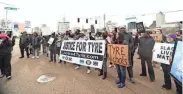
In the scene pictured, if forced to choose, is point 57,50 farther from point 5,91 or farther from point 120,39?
point 120,39

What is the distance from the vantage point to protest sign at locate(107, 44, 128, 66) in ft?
23.3

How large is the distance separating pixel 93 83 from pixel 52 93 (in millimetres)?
1578

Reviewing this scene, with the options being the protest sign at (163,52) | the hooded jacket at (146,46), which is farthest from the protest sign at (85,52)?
the protest sign at (163,52)

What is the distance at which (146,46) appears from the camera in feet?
26.9

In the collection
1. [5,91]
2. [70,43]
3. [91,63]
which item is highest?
[70,43]

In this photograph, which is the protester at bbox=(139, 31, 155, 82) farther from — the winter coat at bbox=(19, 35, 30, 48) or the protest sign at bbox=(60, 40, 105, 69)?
the winter coat at bbox=(19, 35, 30, 48)

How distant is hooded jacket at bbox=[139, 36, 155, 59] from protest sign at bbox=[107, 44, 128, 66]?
132 cm

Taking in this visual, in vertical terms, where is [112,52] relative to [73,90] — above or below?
above

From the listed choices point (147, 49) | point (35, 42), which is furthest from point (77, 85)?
point (35, 42)

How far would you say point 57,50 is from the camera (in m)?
12.7

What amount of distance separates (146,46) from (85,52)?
8.35 ft

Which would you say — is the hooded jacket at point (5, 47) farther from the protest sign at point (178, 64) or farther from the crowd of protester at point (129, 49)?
the protest sign at point (178, 64)

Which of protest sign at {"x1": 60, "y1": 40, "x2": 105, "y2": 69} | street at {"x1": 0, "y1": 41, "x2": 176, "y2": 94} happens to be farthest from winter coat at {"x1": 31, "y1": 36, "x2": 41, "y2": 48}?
street at {"x1": 0, "y1": 41, "x2": 176, "y2": 94}

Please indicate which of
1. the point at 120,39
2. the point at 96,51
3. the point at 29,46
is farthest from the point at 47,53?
the point at 120,39
